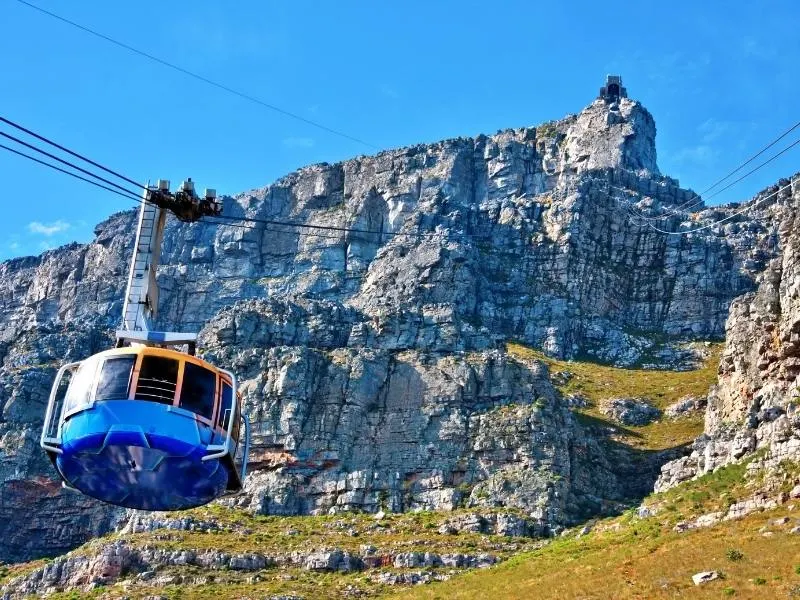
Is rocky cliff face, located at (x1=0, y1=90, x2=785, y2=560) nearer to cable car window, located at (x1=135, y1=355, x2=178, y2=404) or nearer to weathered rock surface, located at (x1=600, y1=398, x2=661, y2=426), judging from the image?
weathered rock surface, located at (x1=600, y1=398, x2=661, y2=426)

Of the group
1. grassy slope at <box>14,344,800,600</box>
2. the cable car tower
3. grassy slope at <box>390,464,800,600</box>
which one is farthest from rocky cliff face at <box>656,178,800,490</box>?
the cable car tower

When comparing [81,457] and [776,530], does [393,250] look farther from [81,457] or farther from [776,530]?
[81,457]

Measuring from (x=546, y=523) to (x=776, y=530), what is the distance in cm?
3362

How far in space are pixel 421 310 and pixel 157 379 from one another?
95963 millimetres

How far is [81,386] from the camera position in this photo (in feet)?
113

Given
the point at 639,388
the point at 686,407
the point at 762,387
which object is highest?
the point at 639,388

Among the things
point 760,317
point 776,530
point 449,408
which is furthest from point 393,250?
point 776,530

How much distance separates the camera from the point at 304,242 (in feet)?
559

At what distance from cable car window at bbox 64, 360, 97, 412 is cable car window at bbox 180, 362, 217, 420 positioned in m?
2.61

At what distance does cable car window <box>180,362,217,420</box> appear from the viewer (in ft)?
112

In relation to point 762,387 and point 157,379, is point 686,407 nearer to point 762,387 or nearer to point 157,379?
point 762,387

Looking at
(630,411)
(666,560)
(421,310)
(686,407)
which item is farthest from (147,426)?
(421,310)

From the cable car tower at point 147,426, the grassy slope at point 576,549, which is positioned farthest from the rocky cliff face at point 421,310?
the cable car tower at point 147,426

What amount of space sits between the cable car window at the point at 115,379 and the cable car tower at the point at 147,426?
1.1 inches
